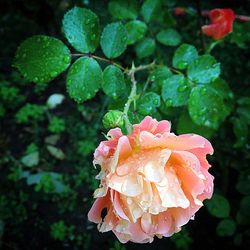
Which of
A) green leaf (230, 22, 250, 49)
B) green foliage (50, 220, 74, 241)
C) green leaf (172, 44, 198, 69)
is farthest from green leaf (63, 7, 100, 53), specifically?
green foliage (50, 220, 74, 241)

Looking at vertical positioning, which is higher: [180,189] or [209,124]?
[180,189]

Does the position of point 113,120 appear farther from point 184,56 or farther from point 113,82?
point 184,56

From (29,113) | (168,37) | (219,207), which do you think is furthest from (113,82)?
(29,113)

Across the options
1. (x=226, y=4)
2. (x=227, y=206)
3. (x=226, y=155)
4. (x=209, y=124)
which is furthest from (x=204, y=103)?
(x=226, y=4)

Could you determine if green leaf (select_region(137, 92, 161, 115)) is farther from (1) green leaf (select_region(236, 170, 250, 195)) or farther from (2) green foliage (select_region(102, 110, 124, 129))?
(1) green leaf (select_region(236, 170, 250, 195))

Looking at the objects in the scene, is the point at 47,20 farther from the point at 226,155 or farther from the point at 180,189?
the point at 180,189

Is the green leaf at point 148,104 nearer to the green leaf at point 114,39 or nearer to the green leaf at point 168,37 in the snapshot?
the green leaf at point 114,39

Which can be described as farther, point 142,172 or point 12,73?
point 12,73

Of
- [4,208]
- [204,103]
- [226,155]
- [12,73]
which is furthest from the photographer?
[12,73]
